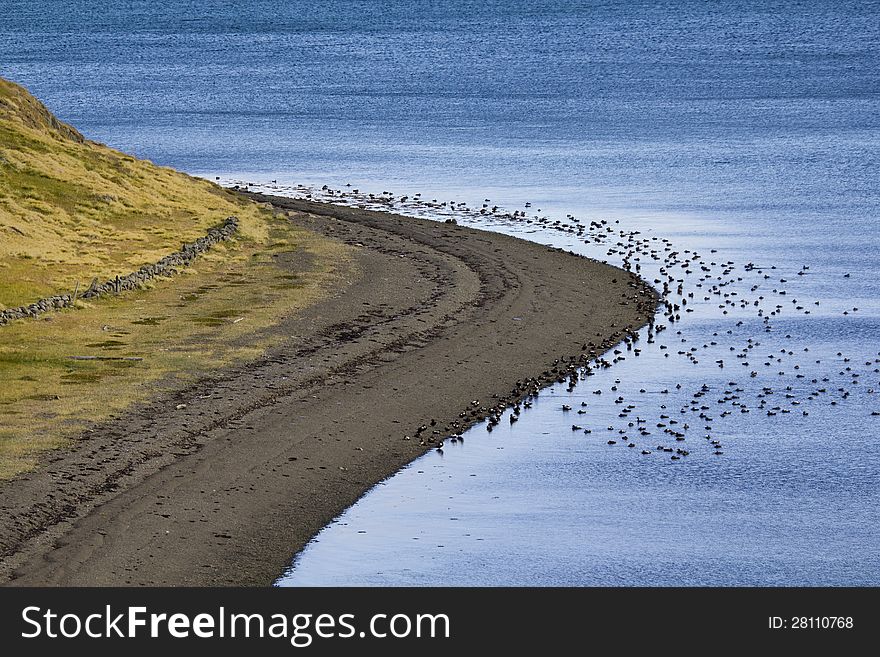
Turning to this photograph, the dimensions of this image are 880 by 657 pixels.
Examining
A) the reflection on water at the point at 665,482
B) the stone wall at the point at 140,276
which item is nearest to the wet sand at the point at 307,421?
the reflection on water at the point at 665,482

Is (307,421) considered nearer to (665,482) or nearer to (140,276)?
(665,482)

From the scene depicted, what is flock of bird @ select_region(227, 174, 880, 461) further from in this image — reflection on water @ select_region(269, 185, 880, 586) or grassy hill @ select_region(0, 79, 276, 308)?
grassy hill @ select_region(0, 79, 276, 308)

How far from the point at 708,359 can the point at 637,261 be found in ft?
54.0

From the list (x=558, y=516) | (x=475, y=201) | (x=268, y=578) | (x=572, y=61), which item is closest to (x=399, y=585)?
(x=268, y=578)

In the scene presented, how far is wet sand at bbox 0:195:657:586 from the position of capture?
96.1ft

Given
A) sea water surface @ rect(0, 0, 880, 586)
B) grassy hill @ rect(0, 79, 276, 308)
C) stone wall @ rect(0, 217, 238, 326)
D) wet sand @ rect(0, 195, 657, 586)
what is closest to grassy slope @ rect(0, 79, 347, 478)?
grassy hill @ rect(0, 79, 276, 308)

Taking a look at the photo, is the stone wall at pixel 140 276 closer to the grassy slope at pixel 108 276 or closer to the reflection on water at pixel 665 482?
the grassy slope at pixel 108 276

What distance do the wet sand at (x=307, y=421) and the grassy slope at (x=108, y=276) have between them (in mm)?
1421

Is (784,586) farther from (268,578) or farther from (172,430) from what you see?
(172,430)

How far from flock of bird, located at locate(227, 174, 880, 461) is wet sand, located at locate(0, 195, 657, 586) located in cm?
140

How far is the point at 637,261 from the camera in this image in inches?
2461

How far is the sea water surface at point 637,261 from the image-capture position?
30.8 metres

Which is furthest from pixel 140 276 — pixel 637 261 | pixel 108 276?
pixel 637 261

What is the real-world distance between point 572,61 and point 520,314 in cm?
13351
